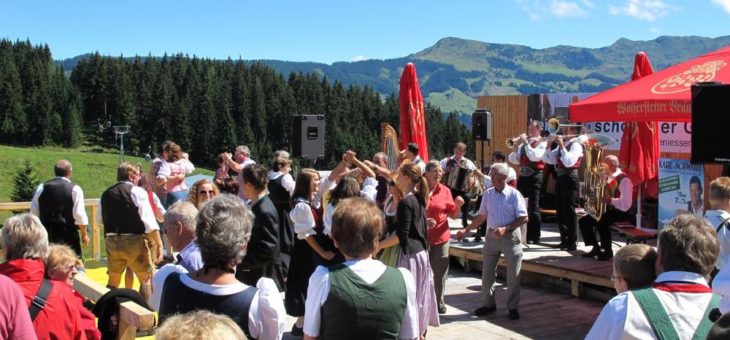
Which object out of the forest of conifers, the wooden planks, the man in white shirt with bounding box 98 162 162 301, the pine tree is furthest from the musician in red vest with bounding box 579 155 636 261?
the forest of conifers

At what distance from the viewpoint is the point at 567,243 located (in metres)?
9.17

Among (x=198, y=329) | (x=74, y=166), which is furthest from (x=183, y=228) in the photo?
(x=74, y=166)

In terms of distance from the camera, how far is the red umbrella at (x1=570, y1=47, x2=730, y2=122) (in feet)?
21.1

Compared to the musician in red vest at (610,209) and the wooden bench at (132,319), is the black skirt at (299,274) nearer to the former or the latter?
the wooden bench at (132,319)

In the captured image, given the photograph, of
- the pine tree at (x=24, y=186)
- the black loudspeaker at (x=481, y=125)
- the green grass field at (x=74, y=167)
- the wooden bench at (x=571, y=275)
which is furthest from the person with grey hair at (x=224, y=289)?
the green grass field at (x=74, y=167)

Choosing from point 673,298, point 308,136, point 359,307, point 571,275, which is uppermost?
point 308,136

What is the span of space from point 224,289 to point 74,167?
80292mm

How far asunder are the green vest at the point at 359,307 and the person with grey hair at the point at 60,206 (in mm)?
4663

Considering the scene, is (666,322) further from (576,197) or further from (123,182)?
(576,197)

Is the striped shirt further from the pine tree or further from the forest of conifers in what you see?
the forest of conifers

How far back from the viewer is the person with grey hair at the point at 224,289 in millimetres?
2604

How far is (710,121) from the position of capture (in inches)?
219

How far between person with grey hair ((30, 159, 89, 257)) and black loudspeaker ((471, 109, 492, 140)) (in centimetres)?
887

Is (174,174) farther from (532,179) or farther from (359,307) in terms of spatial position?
(359,307)
